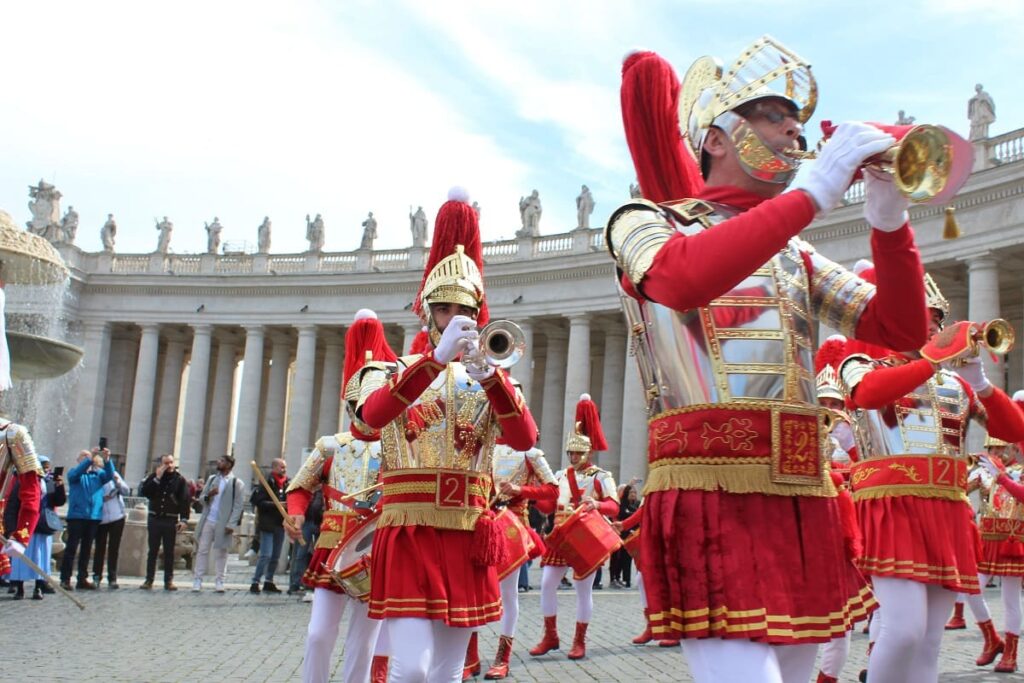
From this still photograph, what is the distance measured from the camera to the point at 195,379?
173ft

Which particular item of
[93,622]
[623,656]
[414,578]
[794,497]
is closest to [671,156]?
[794,497]

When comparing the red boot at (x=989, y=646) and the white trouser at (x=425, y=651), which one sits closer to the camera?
the white trouser at (x=425, y=651)

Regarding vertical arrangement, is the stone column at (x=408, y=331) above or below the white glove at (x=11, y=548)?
above

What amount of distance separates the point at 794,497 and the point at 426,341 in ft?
11.5

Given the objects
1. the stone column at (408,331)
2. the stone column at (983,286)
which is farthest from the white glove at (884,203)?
the stone column at (408,331)

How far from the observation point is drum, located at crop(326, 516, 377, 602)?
6.51 m

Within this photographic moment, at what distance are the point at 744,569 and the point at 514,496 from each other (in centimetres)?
692

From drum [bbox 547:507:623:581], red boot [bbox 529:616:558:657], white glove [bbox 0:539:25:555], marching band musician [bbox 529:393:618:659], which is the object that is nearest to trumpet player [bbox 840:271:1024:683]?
drum [bbox 547:507:623:581]

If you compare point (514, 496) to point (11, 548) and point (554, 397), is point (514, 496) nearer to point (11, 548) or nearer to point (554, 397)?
point (11, 548)

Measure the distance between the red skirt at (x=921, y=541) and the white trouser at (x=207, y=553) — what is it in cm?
1527

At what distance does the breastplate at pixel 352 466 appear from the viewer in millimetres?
8344

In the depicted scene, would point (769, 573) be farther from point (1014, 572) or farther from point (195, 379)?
point (195, 379)

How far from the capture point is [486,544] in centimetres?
571

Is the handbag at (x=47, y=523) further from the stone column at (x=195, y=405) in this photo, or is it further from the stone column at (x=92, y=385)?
the stone column at (x=92, y=385)
